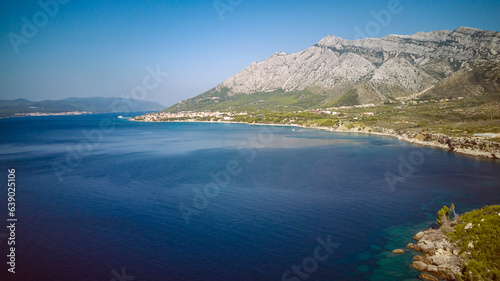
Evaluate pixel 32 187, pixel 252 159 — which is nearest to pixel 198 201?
pixel 32 187

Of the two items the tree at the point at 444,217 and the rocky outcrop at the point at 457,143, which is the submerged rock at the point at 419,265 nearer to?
the tree at the point at 444,217

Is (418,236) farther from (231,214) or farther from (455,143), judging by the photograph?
(455,143)

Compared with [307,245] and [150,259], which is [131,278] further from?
[307,245]

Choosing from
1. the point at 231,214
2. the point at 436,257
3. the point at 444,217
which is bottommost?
the point at 231,214

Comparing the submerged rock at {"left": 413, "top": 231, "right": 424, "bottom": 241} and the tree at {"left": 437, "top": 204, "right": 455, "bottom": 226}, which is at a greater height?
the tree at {"left": 437, "top": 204, "right": 455, "bottom": 226}

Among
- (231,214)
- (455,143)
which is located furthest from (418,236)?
(455,143)

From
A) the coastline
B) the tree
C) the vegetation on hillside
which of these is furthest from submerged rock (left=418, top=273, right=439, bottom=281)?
the coastline

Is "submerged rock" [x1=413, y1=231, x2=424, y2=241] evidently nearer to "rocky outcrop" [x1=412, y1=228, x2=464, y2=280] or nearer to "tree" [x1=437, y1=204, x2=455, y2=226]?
"rocky outcrop" [x1=412, y1=228, x2=464, y2=280]

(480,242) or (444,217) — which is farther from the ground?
(444,217)
